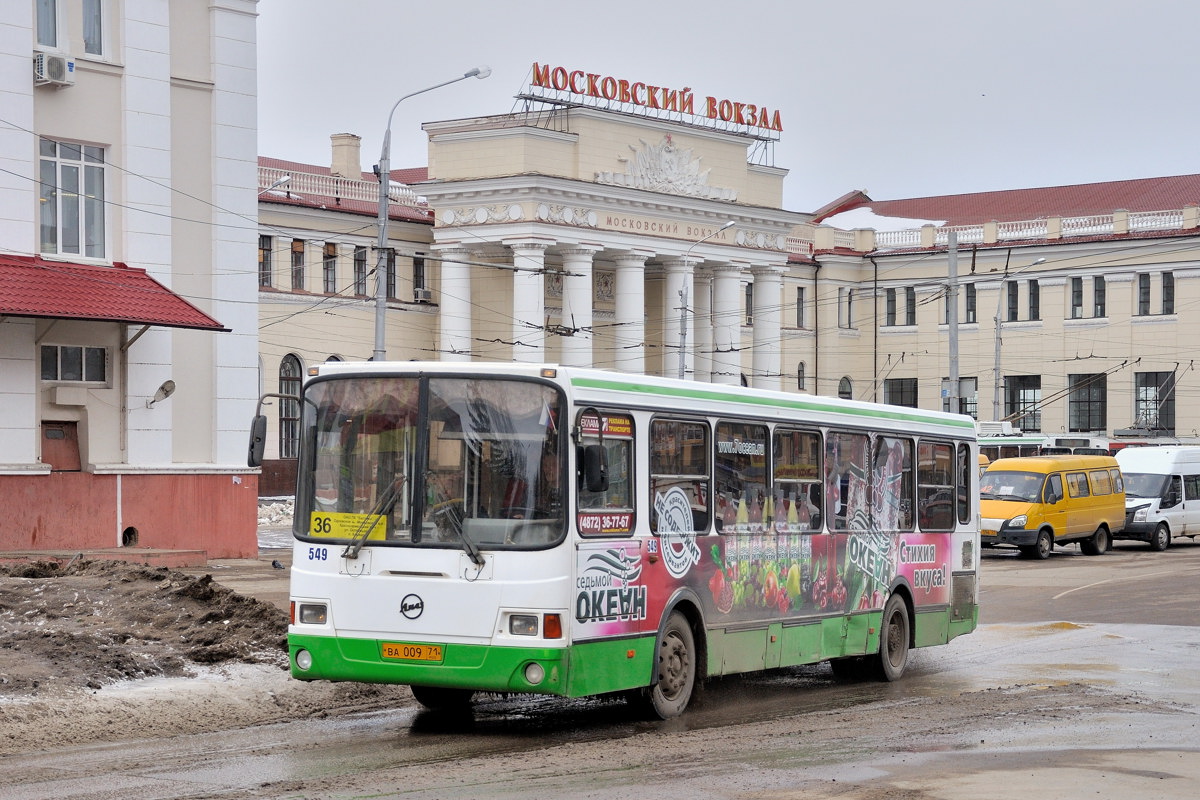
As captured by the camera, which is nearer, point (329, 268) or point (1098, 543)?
point (1098, 543)

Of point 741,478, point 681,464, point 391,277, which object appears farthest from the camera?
point 391,277

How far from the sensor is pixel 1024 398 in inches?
3172

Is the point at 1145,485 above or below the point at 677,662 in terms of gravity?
above

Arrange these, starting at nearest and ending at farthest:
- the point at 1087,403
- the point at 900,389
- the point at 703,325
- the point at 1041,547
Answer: the point at 1041,547 < the point at 703,325 < the point at 1087,403 < the point at 900,389

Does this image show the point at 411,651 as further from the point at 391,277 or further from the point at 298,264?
the point at 391,277

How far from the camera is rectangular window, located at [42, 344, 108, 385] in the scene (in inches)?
1084

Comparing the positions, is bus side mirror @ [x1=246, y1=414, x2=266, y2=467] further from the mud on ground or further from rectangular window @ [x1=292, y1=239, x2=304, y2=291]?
rectangular window @ [x1=292, y1=239, x2=304, y2=291]

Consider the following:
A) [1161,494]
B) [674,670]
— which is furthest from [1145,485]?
[674,670]

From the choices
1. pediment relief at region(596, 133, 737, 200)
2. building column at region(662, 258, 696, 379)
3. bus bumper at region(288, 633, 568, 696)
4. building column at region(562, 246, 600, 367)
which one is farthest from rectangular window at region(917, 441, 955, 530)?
building column at region(662, 258, 696, 379)

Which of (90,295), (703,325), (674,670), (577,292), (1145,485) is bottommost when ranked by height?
(674,670)

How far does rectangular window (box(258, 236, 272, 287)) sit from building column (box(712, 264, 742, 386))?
1863 cm

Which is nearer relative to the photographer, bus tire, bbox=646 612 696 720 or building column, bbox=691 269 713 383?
bus tire, bbox=646 612 696 720

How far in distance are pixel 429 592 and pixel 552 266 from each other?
177ft

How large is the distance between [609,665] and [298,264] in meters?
49.9
